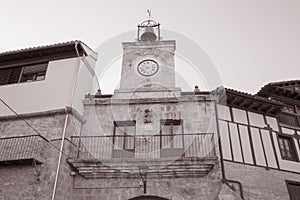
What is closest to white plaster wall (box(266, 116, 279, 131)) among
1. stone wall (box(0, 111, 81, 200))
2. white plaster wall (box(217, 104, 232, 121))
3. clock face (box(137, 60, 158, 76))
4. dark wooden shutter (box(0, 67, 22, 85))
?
white plaster wall (box(217, 104, 232, 121))

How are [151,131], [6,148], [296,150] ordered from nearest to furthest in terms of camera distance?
[6,148] → [151,131] → [296,150]

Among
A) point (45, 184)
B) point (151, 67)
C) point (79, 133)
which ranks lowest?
point (45, 184)

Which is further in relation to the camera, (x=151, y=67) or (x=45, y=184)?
(x=151, y=67)

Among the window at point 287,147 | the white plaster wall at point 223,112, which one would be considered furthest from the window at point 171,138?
the window at point 287,147

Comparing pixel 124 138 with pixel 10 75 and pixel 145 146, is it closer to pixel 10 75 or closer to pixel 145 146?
pixel 145 146

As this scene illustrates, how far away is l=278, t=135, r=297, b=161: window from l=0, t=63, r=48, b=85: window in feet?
37.3

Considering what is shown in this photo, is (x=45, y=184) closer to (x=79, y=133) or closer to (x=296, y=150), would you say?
(x=79, y=133)

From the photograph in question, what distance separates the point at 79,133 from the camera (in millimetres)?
11930

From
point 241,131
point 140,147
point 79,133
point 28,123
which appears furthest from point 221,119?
point 28,123

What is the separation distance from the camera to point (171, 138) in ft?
37.9

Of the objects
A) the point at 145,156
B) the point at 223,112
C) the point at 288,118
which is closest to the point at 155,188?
the point at 145,156

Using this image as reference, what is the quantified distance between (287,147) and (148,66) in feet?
25.4

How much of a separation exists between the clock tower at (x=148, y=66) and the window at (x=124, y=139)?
1779mm

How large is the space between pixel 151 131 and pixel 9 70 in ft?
23.6
